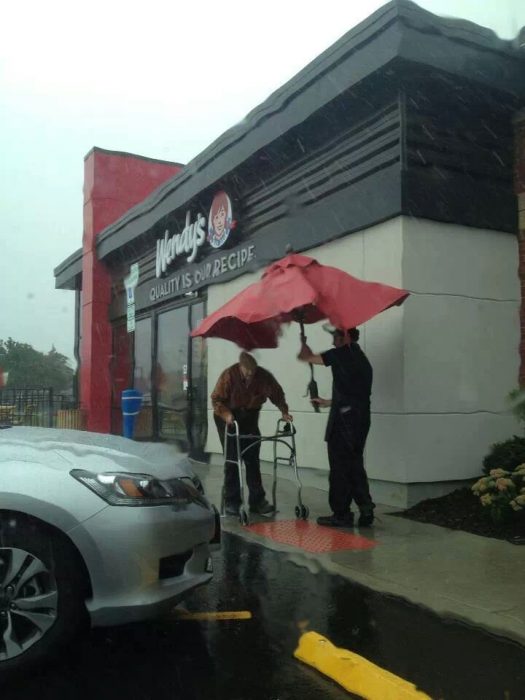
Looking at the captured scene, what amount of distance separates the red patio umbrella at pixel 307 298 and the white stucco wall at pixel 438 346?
723 mm

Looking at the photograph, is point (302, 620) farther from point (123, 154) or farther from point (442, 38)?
point (123, 154)

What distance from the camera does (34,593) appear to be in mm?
3553

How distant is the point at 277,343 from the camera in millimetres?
8797

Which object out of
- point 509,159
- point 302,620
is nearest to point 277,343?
point 509,159

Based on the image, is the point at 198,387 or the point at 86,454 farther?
the point at 198,387

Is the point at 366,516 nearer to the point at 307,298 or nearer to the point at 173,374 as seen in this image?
the point at 307,298

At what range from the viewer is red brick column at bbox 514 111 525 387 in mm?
8250

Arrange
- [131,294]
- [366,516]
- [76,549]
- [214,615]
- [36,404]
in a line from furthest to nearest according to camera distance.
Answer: [36,404] → [131,294] → [366,516] → [214,615] → [76,549]

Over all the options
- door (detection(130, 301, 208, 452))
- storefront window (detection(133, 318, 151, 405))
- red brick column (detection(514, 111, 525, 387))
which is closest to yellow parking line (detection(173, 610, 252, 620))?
red brick column (detection(514, 111, 525, 387))

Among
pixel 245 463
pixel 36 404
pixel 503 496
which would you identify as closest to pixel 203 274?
pixel 245 463

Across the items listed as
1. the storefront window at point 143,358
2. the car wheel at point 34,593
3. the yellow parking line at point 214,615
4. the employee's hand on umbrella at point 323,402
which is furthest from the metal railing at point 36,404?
the car wheel at point 34,593

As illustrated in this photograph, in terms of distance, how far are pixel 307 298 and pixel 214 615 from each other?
3023 mm

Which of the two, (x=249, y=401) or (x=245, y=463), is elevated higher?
(x=249, y=401)

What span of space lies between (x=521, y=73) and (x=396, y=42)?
5.15 feet
